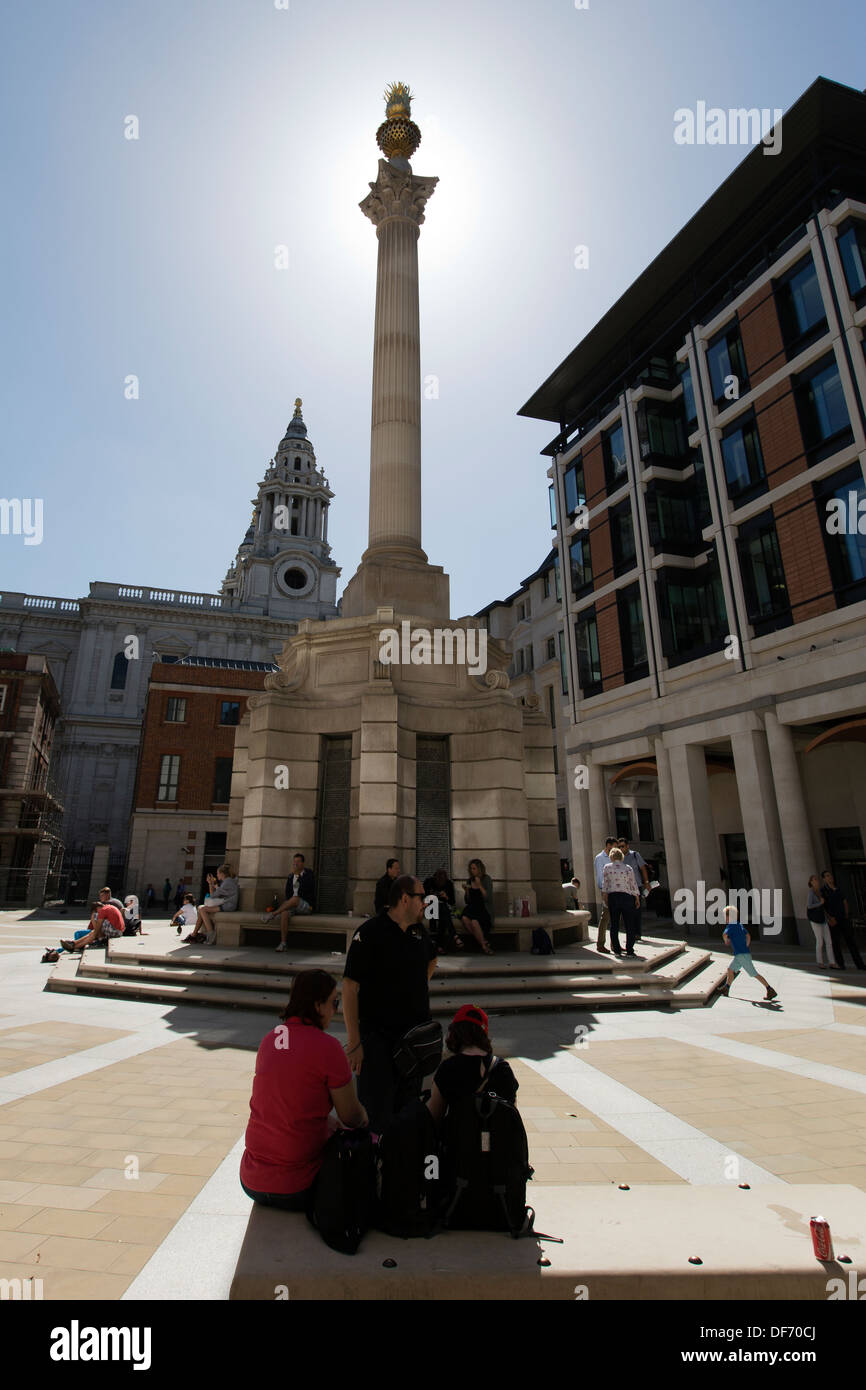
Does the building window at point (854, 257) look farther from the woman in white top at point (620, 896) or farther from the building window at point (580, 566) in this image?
the woman in white top at point (620, 896)

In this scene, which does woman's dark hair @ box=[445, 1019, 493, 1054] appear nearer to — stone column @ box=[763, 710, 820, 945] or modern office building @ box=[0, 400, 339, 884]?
stone column @ box=[763, 710, 820, 945]

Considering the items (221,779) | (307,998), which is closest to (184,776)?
(221,779)

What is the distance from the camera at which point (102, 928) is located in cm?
1555

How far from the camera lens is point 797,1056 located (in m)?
8.17

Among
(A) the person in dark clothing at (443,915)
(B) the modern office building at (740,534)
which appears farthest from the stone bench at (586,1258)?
(B) the modern office building at (740,534)

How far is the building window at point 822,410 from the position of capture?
2447 centimetres

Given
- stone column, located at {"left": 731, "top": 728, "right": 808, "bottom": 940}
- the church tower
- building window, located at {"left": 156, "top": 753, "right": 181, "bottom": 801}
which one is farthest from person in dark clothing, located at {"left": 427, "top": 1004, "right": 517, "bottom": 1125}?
the church tower

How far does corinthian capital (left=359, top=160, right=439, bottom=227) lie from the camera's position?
20.6 metres

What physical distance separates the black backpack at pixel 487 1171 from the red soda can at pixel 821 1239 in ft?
4.25

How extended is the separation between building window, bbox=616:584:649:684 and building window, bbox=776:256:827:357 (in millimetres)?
11650

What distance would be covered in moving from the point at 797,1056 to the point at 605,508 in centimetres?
3179

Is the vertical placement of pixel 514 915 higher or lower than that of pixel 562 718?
lower
